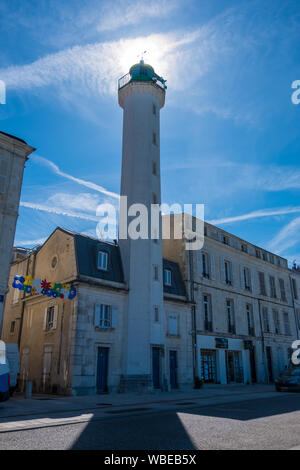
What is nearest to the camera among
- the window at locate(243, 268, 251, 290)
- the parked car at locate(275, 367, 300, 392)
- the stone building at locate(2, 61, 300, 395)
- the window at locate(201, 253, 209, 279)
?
the stone building at locate(2, 61, 300, 395)

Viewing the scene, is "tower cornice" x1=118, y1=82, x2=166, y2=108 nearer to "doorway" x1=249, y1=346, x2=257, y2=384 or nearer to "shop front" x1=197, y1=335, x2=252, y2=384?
"shop front" x1=197, y1=335, x2=252, y2=384

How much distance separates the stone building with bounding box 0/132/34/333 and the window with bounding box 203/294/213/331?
15397mm

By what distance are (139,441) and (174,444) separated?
654 mm

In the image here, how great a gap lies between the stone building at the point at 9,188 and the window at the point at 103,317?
5479 mm

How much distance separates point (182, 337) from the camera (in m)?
22.5

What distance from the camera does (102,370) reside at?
17938 millimetres

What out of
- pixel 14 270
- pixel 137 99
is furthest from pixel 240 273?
pixel 14 270

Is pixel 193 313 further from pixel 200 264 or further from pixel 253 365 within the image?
pixel 253 365

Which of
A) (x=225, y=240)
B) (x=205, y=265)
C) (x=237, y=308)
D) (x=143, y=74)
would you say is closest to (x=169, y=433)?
(x=205, y=265)

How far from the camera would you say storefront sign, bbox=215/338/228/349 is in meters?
25.2

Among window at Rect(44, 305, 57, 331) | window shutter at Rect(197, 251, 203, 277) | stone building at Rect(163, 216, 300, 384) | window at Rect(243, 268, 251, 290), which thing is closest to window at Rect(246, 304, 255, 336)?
stone building at Rect(163, 216, 300, 384)

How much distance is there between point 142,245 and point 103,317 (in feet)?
15.8

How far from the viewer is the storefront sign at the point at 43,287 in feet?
51.1

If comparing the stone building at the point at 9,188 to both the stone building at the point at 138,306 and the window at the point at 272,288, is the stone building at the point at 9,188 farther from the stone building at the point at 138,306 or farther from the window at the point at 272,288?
the window at the point at 272,288
